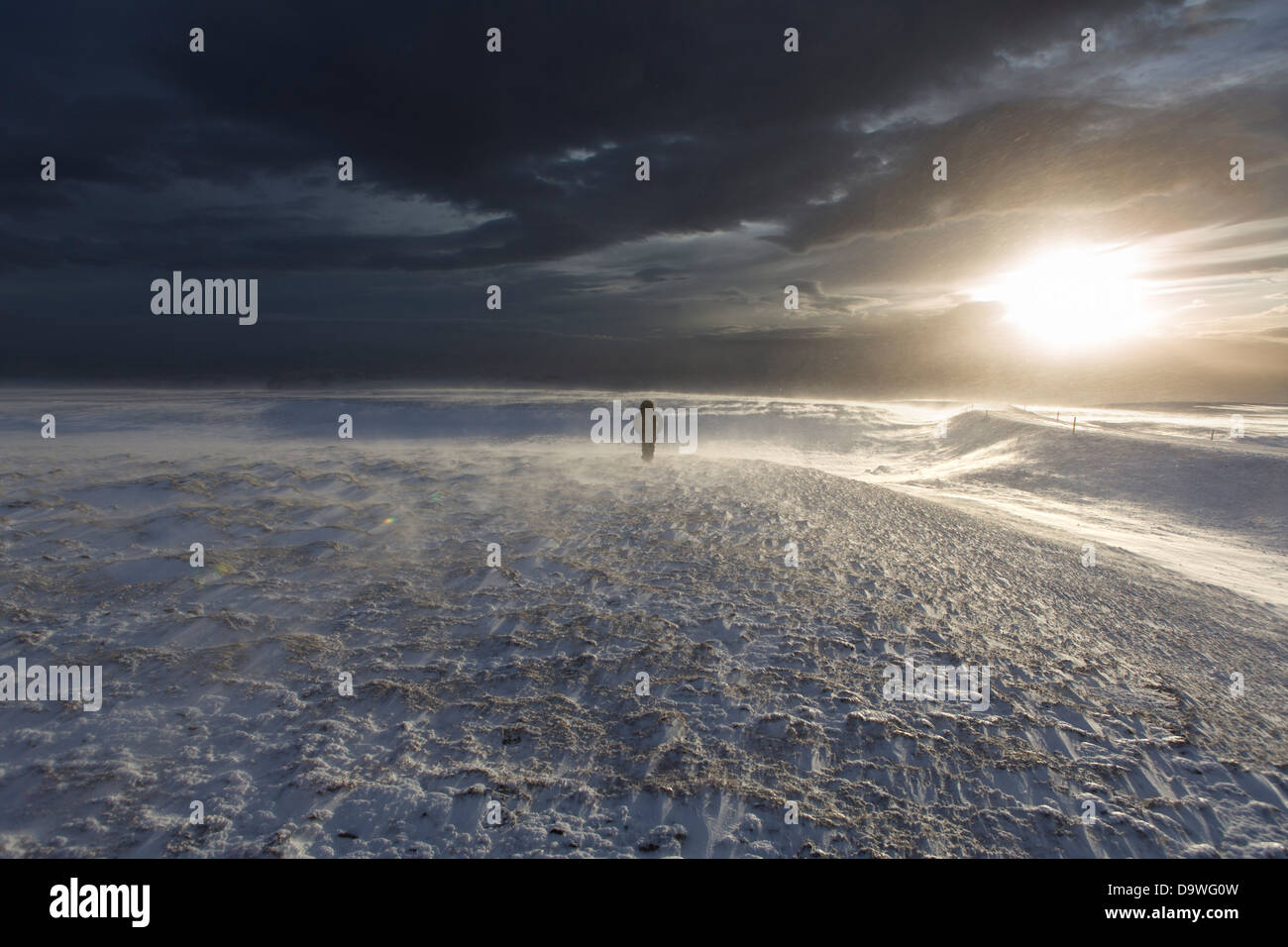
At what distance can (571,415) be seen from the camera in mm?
37094

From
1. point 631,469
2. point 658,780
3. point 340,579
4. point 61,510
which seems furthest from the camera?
point 631,469

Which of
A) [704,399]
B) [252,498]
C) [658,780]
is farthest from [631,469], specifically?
[704,399]

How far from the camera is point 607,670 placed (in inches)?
241

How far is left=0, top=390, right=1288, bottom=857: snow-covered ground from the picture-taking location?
4176 millimetres

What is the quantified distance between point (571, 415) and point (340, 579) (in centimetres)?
2960

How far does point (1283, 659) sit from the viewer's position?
693 cm

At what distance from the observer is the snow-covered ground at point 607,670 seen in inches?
164
